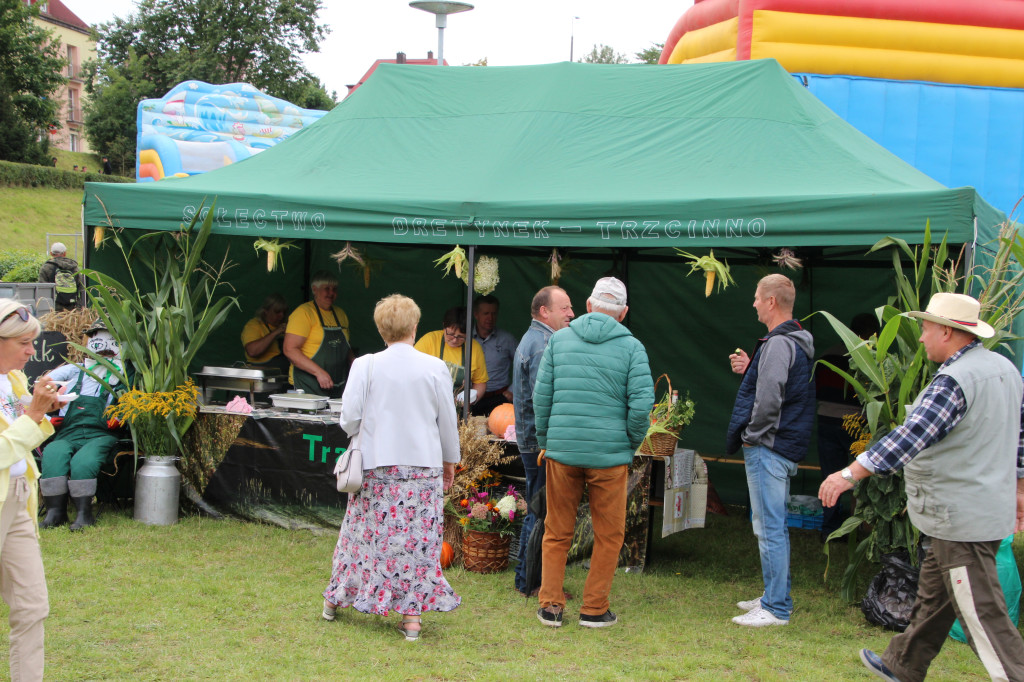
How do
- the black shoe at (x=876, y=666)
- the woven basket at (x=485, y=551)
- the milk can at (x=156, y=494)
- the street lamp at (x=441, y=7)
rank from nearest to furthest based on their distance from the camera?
the black shoe at (x=876, y=666)
the woven basket at (x=485, y=551)
the milk can at (x=156, y=494)
the street lamp at (x=441, y=7)

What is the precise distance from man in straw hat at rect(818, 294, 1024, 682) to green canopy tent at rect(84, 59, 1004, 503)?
1370mm

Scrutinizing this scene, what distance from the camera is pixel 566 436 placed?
435 cm

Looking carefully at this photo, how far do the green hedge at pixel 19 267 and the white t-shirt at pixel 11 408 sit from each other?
1502 centimetres

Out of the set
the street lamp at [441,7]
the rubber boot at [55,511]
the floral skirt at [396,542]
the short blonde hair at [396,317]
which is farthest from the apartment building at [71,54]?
the floral skirt at [396,542]

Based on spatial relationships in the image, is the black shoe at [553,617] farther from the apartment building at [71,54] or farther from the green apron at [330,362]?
the apartment building at [71,54]

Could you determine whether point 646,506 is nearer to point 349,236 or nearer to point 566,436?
point 566,436

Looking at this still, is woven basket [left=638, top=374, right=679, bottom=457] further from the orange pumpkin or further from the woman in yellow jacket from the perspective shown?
the woman in yellow jacket

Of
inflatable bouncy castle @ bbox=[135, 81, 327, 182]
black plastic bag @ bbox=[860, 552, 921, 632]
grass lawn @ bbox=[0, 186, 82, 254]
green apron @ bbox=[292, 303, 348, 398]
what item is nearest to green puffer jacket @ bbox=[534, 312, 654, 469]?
black plastic bag @ bbox=[860, 552, 921, 632]

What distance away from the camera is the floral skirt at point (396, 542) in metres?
4.18

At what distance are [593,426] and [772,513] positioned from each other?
3.32 feet

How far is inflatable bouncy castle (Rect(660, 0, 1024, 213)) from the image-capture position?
855cm

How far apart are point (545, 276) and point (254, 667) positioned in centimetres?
495

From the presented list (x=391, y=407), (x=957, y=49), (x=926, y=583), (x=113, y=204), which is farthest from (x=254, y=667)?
(x=957, y=49)

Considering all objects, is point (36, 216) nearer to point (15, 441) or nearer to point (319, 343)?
point (319, 343)
